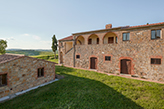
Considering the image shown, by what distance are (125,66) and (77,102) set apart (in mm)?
9411

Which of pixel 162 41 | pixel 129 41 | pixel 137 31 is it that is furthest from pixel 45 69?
pixel 162 41

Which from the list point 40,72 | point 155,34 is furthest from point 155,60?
point 40,72

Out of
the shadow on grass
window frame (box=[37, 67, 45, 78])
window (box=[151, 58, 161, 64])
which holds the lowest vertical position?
the shadow on grass

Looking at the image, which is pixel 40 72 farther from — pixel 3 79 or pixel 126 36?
pixel 126 36

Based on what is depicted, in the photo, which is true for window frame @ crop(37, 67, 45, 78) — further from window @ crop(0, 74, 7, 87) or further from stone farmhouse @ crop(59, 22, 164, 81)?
stone farmhouse @ crop(59, 22, 164, 81)

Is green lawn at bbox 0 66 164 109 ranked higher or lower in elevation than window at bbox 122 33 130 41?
lower

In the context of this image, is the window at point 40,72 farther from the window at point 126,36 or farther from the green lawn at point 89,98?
the window at point 126,36

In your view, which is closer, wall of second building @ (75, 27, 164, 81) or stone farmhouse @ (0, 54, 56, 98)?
stone farmhouse @ (0, 54, 56, 98)

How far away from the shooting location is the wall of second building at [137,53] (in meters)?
10.2

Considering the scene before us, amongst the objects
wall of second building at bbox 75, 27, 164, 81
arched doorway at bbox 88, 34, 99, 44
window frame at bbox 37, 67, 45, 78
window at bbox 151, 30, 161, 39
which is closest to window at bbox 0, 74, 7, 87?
window frame at bbox 37, 67, 45, 78

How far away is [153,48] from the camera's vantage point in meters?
10.3

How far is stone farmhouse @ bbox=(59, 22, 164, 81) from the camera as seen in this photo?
33.4 ft

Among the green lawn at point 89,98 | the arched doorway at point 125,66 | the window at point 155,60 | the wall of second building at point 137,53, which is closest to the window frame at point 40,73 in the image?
the green lawn at point 89,98

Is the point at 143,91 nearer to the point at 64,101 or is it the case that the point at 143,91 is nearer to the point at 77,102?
the point at 77,102
